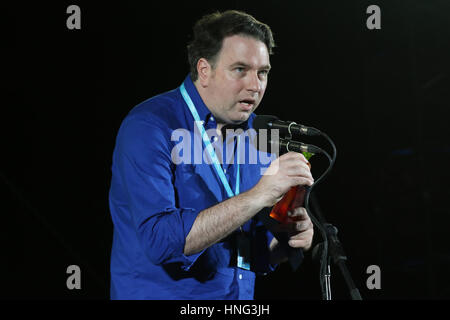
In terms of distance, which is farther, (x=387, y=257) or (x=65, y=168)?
(x=387, y=257)

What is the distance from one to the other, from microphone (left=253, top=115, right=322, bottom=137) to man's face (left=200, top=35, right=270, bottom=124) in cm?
16

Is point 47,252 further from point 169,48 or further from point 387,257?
point 387,257

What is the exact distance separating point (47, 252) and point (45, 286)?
0.21 m

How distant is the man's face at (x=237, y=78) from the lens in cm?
181

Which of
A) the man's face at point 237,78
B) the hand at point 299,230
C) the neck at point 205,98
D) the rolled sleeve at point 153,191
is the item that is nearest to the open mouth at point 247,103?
the man's face at point 237,78

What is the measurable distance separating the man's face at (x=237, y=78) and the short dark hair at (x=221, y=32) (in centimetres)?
3

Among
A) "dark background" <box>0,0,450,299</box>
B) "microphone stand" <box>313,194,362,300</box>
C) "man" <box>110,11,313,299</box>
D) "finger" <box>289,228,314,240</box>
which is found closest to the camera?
"microphone stand" <box>313,194,362,300</box>

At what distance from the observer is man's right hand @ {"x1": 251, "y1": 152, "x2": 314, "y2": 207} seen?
1379mm

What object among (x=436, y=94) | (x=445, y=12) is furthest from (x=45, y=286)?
(x=445, y=12)

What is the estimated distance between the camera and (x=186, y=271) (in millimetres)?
1672

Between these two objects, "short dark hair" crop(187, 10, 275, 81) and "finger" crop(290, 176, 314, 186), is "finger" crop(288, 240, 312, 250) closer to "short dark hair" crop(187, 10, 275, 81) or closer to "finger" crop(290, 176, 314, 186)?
"finger" crop(290, 176, 314, 186)

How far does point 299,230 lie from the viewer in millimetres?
1753

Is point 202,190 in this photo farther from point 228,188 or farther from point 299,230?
point 299,230

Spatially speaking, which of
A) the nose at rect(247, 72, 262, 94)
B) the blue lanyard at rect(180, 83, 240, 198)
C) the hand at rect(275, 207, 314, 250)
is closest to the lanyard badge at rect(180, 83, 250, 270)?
the blue lanyard at rect(180, 83, 240, 198)
